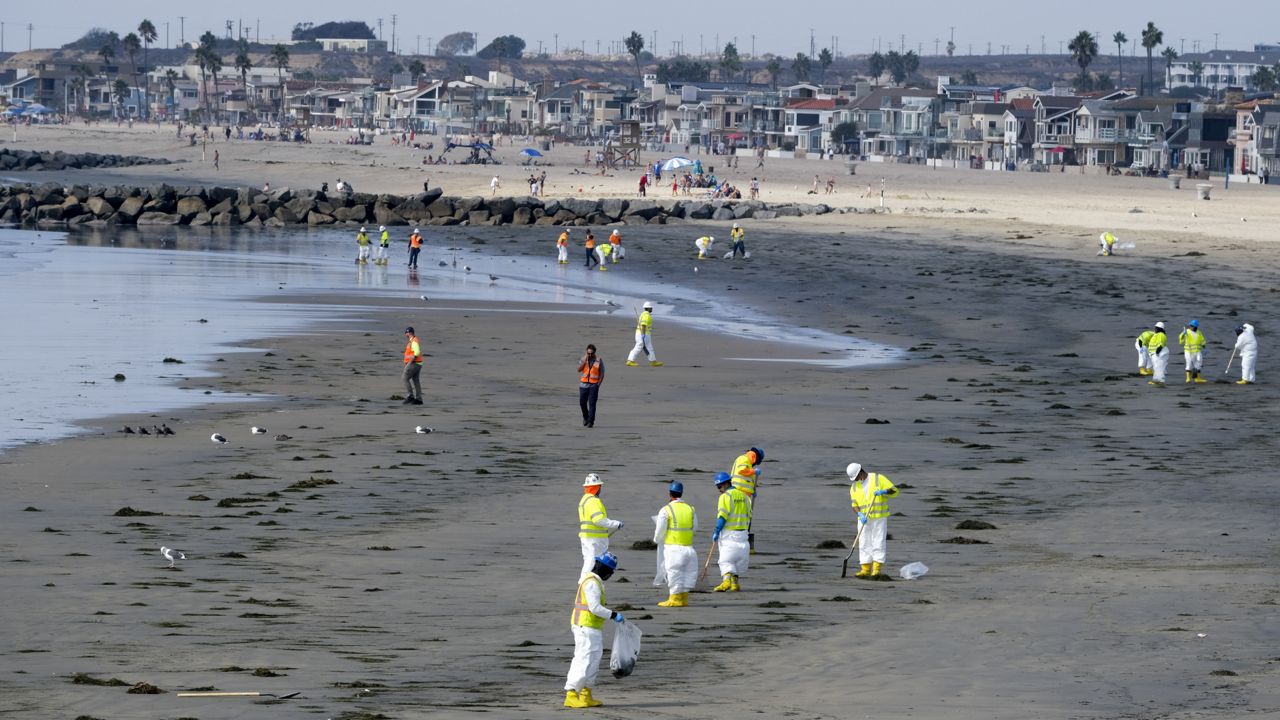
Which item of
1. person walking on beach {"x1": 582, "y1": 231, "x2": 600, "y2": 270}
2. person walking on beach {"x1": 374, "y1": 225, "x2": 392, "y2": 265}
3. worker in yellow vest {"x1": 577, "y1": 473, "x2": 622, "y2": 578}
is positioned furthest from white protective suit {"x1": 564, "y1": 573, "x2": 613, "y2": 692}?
person walking on beach {"x1": 374, "y1": 225, "x2": 392, "y2": 265}

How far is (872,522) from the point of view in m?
15.7

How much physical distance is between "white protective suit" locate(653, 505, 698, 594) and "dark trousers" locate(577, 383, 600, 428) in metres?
9.79

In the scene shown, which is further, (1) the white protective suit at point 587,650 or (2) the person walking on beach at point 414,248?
(2) the person walking on beach at point 414,248

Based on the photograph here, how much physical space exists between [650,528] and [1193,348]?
15566mm

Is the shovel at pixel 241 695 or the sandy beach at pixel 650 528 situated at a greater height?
the shovel at pixel 241 695

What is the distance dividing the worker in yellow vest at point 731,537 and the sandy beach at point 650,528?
9.3 inches

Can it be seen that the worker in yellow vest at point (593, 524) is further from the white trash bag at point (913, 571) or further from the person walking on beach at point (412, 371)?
the person walking on beach at point (412, 371)

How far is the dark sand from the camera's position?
1195 cm

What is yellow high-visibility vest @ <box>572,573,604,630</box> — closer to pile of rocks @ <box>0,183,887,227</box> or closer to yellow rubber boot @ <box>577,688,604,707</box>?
yellow rubber boot @ <box>577,688,604,707</box>

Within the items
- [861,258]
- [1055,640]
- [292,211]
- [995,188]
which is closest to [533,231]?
[292,211]

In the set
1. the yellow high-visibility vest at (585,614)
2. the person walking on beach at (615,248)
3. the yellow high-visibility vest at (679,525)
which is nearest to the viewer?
the yellow high-visibility vest at (585,614)

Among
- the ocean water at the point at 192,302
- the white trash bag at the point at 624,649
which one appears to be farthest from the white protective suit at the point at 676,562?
the ocean water at the point at 192,302

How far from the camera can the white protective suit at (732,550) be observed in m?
15.2

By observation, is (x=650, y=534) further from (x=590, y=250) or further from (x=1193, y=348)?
(x=590, y=250)
